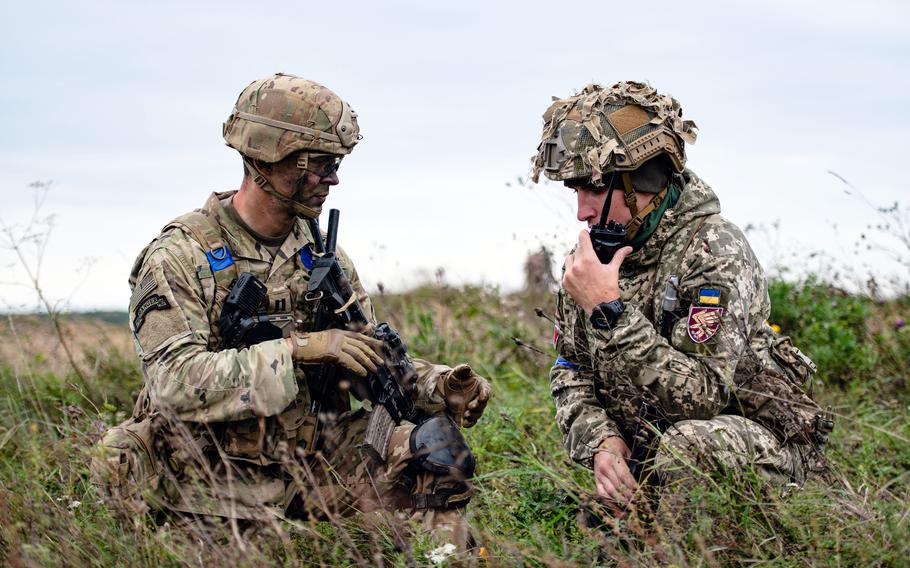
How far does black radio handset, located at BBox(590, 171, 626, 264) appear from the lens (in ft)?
13.8

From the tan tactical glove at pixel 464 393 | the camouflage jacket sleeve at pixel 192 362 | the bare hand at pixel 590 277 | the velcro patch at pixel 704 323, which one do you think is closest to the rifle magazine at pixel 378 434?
the tan tactical glove at pixel 464 393

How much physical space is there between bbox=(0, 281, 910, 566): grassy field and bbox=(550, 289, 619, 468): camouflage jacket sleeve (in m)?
0.14

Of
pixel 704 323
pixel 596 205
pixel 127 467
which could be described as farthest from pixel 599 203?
pixel 127 467

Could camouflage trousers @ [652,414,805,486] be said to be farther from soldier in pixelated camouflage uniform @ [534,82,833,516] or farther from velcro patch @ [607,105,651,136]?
velcro patch @ [607,105,651,136]

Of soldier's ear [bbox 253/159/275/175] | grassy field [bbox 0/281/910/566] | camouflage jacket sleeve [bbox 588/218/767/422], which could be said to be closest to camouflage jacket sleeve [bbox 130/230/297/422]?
grassy field [bbox 0/281/910/566]

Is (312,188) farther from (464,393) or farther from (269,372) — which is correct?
(464,393)

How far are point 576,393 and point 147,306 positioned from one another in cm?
199

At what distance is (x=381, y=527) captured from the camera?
4.03 meters

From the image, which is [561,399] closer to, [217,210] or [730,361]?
[730,361]

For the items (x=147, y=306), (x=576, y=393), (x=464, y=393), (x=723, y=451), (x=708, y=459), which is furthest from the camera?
(x=576, y=393)

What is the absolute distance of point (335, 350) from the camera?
13.4 ft

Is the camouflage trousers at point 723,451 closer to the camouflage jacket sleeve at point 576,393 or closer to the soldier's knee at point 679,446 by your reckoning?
the soldier's knee at point 679,446

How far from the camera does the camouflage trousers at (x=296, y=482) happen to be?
13.2 ft

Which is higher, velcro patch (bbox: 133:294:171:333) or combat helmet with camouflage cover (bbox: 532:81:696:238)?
combat helmet with camouflage cover (bbox: 532:81:696:238)
